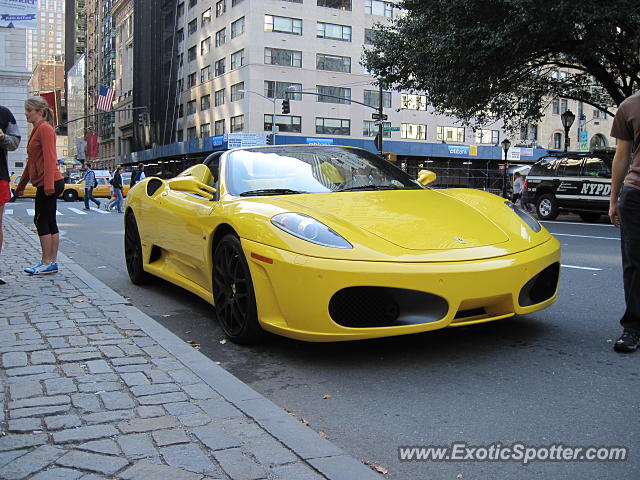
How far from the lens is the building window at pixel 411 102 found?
6147 cm

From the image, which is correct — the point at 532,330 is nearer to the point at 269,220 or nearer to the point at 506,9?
the point at 269,220

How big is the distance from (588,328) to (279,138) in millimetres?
51980

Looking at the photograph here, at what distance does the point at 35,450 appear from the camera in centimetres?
239

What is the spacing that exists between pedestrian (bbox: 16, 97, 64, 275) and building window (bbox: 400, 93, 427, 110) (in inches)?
2234

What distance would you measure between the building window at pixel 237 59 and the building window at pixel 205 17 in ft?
26.9

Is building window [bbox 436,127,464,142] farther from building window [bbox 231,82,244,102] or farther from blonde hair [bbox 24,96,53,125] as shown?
blonde hair [bbox 24,96,53,125]

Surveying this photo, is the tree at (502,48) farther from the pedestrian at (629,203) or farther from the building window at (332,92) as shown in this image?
the building window at (332,92)

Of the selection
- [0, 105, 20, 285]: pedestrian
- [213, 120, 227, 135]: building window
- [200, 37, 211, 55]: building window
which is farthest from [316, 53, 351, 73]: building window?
[0, 105, 20, 285]: pedestrian

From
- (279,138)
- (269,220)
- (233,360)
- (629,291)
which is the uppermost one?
(279,138)

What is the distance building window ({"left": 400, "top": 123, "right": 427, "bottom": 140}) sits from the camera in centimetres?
6147

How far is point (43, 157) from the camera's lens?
6.38 meters

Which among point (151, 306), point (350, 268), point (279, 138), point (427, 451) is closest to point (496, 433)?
point (427, 451)

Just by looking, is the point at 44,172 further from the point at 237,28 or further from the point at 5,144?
the point at 237,28

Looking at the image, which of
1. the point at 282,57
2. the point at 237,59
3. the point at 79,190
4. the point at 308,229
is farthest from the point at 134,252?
the point at 237,59
